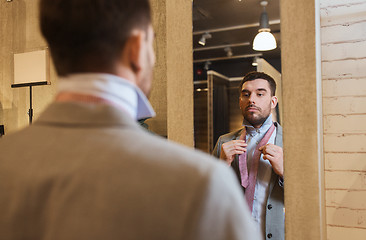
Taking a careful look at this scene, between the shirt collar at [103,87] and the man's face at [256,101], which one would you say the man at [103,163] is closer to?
the shirt collar at [103,87]

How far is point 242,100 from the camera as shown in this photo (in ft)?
5.92

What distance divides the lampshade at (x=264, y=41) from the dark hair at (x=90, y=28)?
4.41 feet

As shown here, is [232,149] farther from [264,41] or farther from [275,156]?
[264,41]

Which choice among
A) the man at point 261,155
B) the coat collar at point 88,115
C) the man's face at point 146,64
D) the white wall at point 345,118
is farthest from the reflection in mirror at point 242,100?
the coat collar at point 88,115

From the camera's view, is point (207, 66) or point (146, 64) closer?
point (146, 64)

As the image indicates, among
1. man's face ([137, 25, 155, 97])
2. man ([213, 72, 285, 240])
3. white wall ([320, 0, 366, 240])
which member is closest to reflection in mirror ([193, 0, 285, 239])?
man ([213, 72, 285, 240])

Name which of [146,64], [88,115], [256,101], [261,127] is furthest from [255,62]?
[88,115]

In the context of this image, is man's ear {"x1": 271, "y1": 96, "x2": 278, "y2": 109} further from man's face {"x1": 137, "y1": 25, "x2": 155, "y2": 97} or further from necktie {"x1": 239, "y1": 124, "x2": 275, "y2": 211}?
man's face {"x1": 137, "y1": 25, "x2": 155, "y2": 97}

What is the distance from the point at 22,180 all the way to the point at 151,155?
197 mm

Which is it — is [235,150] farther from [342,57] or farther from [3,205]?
[3,205]

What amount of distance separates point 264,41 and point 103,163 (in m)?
1.51

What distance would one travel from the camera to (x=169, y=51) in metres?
2.08

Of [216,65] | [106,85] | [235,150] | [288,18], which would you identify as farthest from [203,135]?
[106,85]

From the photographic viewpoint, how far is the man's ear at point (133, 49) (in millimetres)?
555
